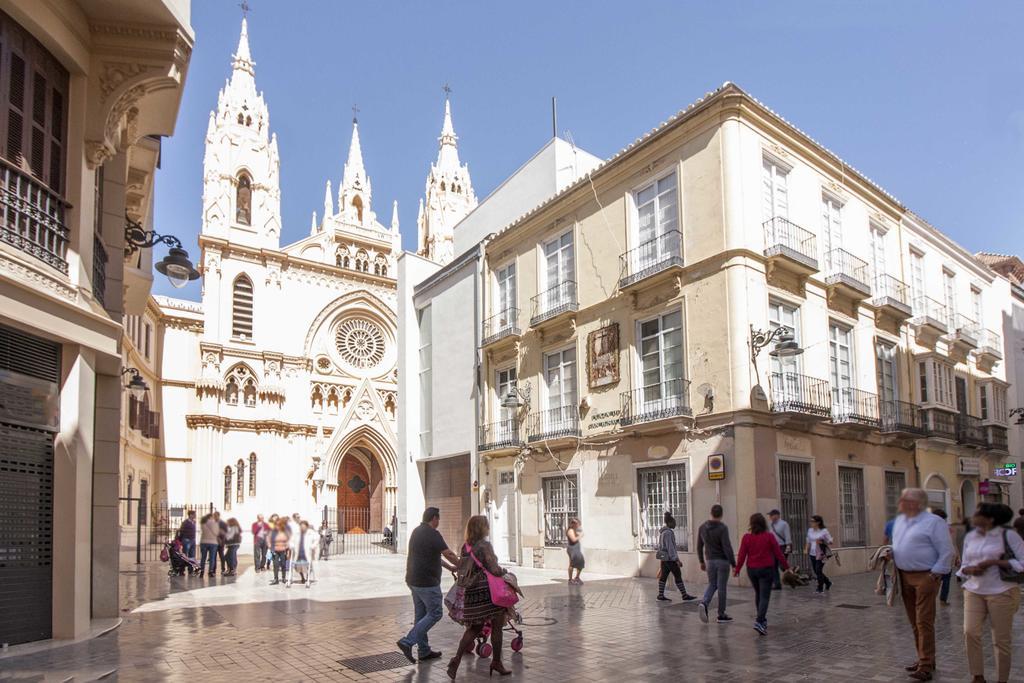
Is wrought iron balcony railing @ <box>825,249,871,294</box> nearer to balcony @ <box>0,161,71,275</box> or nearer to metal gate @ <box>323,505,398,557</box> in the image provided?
balcony @ <box>0,161,71,275</box>

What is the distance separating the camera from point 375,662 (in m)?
8.55

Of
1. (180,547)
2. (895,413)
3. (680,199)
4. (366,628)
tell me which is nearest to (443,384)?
(180,547)

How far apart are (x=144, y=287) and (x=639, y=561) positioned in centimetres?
1313

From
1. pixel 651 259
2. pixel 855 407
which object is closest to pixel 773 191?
pixel 651 259

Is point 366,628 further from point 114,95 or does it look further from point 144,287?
point 144,287

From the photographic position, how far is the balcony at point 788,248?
1700 centimetres

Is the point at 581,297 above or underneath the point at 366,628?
above

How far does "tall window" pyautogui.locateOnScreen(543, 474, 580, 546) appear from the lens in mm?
20359

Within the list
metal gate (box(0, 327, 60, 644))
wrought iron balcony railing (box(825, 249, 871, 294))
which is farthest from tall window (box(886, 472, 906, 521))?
metal gate (box(0, 327, 60, 644))

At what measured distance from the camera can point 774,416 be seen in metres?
16.2

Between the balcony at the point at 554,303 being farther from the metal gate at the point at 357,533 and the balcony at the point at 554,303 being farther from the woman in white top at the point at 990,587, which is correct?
the woman in white top at the point at 990,587

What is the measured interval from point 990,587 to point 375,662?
594 cm

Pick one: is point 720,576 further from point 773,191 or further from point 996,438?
point 996,438

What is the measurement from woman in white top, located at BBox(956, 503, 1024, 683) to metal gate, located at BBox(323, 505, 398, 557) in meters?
26.0
